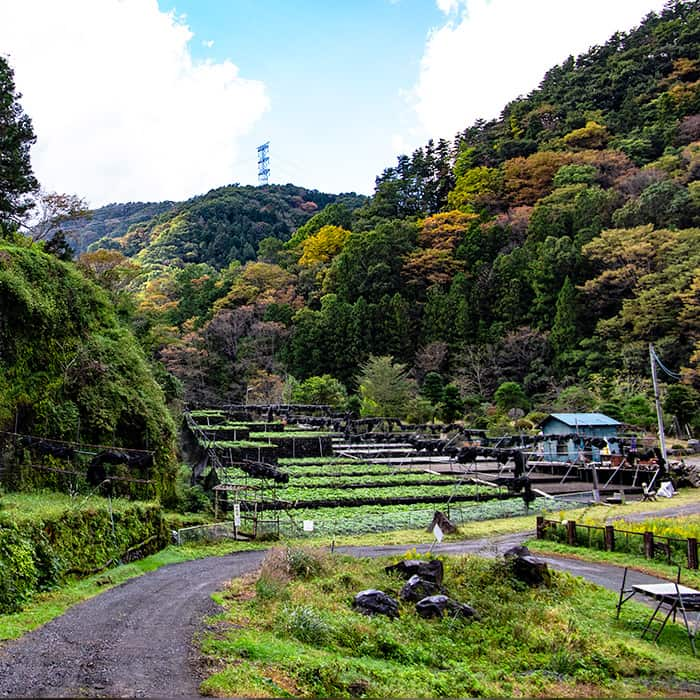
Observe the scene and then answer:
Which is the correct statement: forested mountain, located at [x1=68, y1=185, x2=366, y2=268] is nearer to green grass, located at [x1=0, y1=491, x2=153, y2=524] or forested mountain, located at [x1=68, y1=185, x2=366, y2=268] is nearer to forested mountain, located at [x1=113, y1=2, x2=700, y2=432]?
forested mountain, located at [x1=113, y1=2, x2=700, y2=432]

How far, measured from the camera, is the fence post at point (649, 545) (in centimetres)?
1680

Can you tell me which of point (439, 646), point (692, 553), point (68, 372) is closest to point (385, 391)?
point (68, 372)

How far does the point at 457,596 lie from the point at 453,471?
2404 centimetres

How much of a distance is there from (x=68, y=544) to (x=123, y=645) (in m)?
4.93

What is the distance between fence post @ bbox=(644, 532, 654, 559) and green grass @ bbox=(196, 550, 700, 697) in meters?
4.28

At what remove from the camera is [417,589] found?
12.3 meters

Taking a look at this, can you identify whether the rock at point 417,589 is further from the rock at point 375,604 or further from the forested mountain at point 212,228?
the forested mountain at point 212,228

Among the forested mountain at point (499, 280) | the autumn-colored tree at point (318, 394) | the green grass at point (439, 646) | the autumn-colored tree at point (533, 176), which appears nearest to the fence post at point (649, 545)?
the green grass at point (439, 646)

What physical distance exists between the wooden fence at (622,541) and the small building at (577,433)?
16.3 m

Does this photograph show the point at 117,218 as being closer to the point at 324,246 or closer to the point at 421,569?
the point at 324,246

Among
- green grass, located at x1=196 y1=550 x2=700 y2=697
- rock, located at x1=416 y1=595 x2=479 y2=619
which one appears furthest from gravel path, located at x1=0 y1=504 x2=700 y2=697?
rock, located at x1=416 y1=595 x2=479 y2=619

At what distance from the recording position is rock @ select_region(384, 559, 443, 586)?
43.0ft

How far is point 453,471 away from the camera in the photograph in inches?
1427

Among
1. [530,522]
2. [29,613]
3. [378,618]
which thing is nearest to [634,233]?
[530,522]
